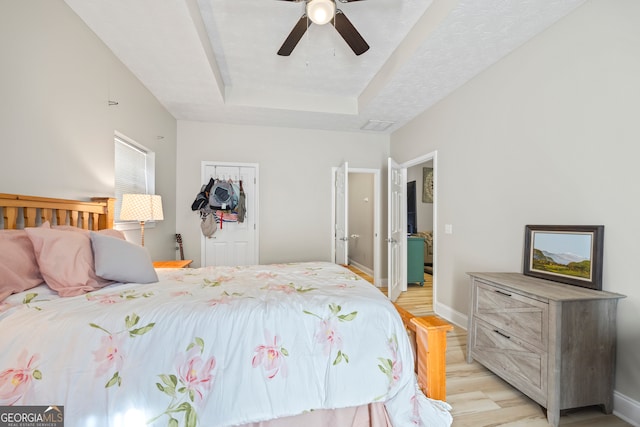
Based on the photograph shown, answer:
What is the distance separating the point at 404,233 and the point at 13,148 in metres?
4.15

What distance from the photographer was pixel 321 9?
5.65 feet

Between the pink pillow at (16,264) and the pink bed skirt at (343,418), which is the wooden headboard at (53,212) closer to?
the pink pillow at (16,264)

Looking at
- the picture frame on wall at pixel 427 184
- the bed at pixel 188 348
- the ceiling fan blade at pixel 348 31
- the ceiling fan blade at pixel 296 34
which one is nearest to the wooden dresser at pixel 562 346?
the bed at pixel 188 348

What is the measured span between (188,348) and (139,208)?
72.9 inches

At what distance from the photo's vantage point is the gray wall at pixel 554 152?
5.25 ft

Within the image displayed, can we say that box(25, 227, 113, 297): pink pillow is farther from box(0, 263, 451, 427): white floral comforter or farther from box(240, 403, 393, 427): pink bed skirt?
box(240, 403, 393, 427): pink bed skirt

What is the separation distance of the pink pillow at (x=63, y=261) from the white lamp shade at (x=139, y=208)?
42.2 inches

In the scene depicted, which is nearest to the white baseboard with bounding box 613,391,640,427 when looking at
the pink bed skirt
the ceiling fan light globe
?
the pink bed skirt

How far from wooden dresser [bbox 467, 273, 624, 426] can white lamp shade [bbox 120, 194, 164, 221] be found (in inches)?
124

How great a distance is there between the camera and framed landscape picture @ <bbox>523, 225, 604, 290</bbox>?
1718 millimetres

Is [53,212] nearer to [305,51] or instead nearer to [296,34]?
[296,34]

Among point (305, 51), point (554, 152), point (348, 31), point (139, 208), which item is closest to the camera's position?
point (348, 31)

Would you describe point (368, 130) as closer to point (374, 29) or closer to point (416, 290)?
point (374, 29)

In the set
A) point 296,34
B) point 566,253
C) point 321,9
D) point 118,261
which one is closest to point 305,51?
point 296,34
